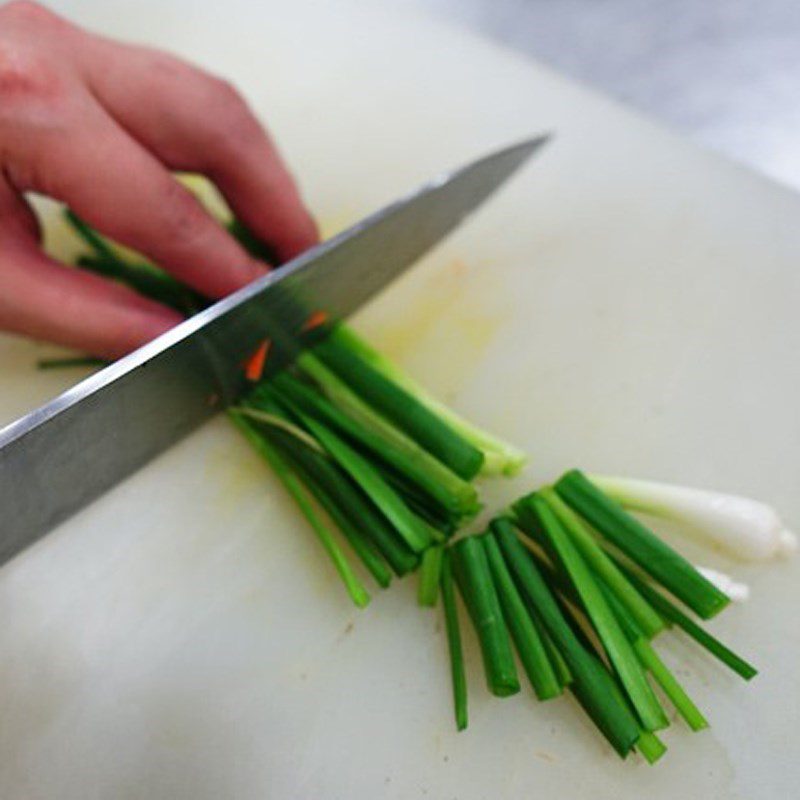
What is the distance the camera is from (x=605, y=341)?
158 cm

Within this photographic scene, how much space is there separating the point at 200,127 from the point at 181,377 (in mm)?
455

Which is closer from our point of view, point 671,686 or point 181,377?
point 671,686

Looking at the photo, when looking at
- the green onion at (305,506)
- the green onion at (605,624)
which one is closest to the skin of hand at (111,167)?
the green onion at (305,506)

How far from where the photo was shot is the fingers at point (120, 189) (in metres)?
1.26

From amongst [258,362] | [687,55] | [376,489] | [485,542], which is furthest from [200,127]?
[687,55]

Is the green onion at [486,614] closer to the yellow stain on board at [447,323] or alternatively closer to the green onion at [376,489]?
the green onion at [376,489]

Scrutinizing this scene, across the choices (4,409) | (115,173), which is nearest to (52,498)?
(4,409)

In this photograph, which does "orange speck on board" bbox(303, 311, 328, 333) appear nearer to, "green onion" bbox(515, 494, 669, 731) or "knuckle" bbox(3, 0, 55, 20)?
"green onion" bbox(515, 494, 669, 731)

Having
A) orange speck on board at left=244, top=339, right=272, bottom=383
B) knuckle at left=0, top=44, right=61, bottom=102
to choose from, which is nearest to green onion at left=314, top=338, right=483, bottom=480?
orange speck on board at left=244, top=339, right=272, bottom=383

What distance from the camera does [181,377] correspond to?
127 cm

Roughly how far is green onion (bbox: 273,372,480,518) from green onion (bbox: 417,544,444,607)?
7 centimetres

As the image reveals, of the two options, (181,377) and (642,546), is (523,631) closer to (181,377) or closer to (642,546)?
(642,546)

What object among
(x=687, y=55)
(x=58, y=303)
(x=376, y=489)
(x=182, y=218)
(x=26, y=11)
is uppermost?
(x=687, y=55)

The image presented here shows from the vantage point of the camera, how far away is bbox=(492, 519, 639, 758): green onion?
108 centimetres
